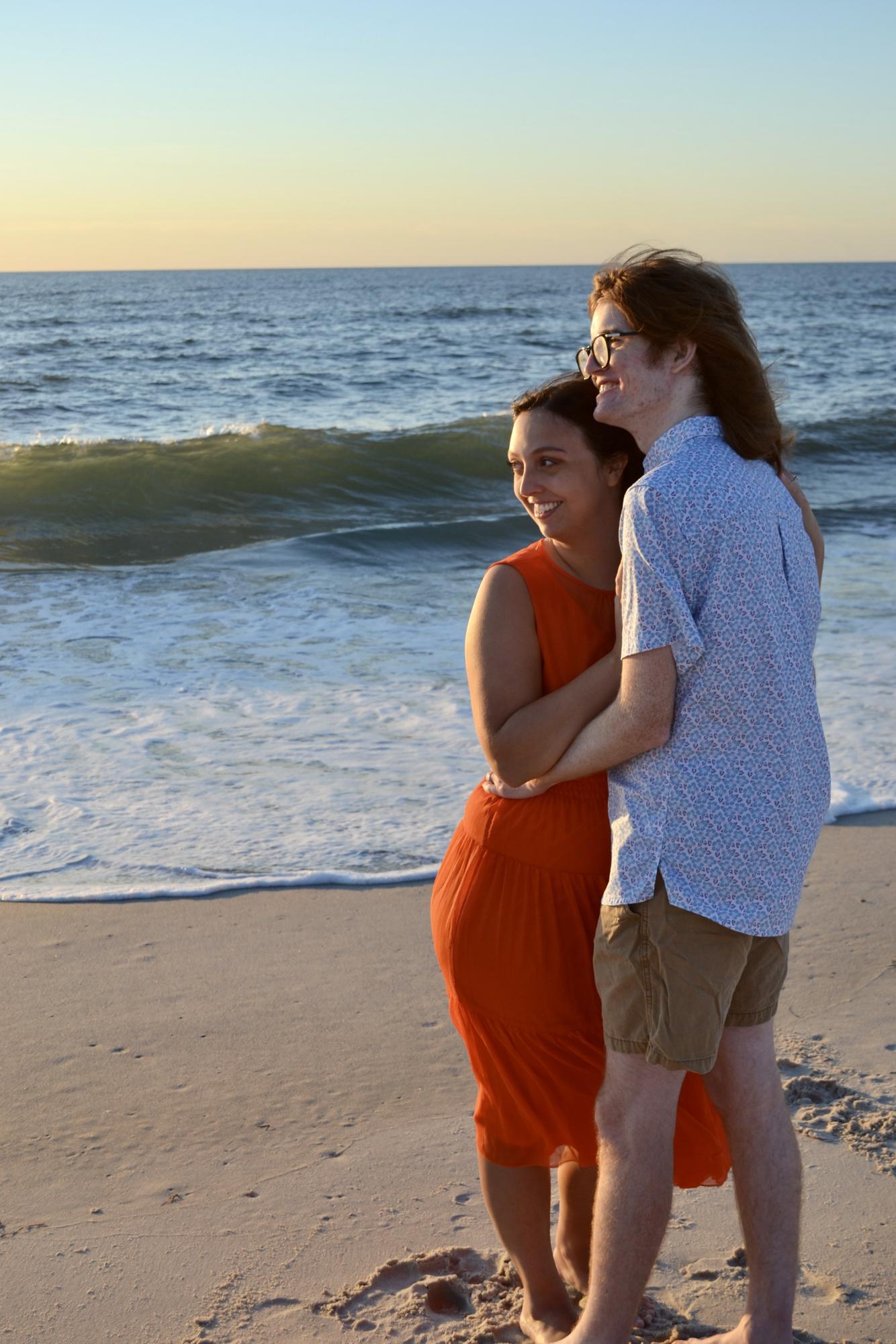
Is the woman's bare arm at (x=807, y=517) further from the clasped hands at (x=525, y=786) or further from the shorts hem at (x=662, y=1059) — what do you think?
the shorts hem at (x=662, y=1059)

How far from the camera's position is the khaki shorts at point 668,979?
185 centimetres

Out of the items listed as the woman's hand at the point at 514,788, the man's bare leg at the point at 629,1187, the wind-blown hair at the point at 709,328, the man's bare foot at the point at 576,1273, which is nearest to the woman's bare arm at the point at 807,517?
the wind-blown hair at the point at 709,328

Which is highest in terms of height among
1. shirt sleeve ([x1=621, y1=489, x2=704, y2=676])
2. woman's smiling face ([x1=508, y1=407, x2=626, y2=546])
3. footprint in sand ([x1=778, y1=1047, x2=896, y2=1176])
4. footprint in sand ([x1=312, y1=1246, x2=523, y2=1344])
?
woman's smiling face ([x1=508, y1=407, x2=626, y2=546])

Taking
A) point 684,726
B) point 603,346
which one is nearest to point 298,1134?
point 684,726

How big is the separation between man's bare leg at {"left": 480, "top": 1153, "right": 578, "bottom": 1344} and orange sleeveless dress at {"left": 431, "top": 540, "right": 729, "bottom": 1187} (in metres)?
0.04

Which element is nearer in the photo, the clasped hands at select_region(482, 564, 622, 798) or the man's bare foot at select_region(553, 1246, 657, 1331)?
the clasped hands at select_region(482, 564, 622, 798)

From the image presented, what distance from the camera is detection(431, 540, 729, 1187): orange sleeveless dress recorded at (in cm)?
209

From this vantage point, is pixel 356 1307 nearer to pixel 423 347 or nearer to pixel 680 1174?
pixel 680 1174

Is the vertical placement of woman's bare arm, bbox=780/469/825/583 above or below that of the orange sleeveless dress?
above

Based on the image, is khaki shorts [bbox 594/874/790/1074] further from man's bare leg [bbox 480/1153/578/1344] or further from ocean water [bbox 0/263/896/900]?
ocean water [bbox 0/263/896/900]

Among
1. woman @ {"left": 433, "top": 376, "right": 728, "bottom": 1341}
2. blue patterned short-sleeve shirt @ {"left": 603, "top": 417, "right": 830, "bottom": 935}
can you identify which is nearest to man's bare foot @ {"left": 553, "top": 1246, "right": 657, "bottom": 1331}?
woman @ {"left": 433, "top": 376, "right": 728, "bottom": 1341}

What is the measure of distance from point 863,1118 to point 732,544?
169cm

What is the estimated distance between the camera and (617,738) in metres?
1.86

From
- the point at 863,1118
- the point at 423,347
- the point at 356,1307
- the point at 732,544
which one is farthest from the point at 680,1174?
the point at 423,347
